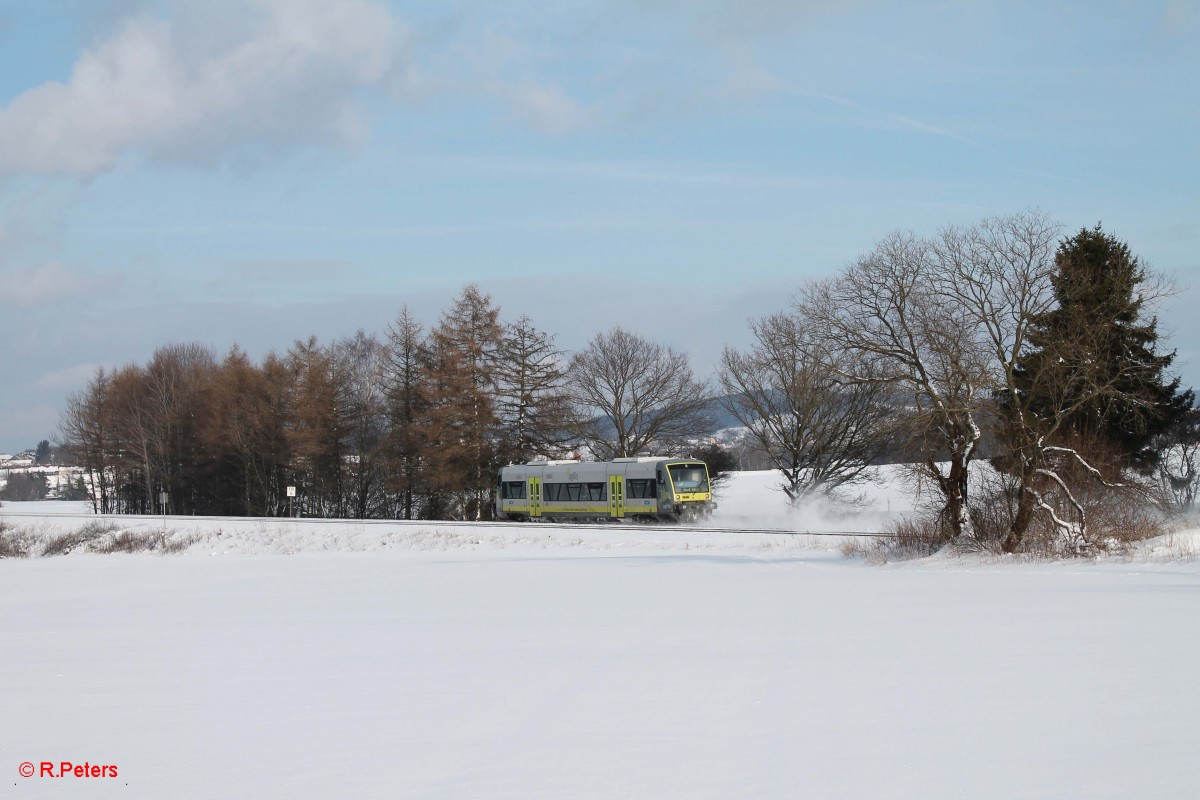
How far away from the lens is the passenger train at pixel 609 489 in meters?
44.5

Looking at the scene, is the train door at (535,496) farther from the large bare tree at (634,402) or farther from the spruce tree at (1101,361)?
the spruce tree at (1101,361)

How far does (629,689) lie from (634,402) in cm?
4706

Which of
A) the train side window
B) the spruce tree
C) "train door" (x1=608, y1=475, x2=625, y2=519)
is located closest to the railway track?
"train door" (x1=608, y1=475, x2=625, y2=519)

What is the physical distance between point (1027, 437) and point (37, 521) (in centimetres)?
4600

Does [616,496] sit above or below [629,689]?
above

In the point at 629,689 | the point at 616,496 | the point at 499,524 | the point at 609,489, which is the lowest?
the point at 629,689

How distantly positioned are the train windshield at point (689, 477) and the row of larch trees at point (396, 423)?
10.4 meters

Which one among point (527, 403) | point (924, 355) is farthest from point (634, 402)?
point (924, 355)

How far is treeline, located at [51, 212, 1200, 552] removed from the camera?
23.8m

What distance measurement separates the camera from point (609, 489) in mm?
46625

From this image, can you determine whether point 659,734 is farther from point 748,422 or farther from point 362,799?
point 748,422

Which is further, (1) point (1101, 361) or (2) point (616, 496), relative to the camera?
Result: (2) point (616, 496)

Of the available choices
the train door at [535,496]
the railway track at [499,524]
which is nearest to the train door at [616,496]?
the railway track at [499,524]

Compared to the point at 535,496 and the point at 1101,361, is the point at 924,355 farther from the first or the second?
the point at 535,496
